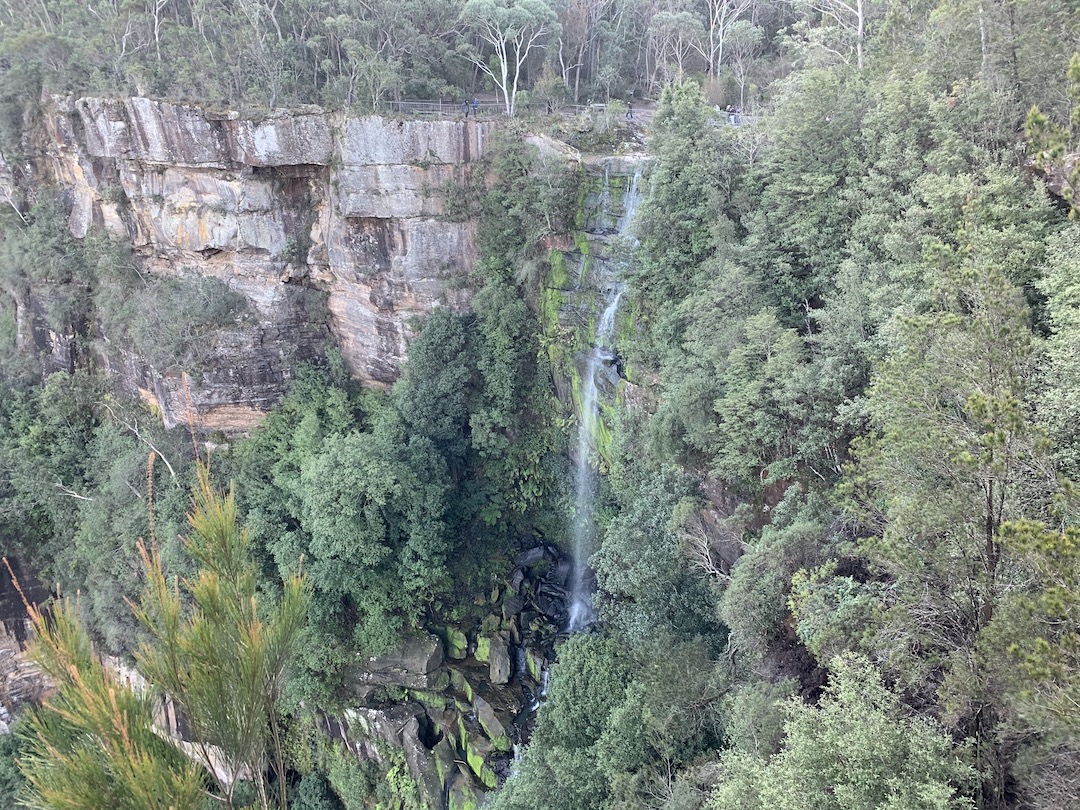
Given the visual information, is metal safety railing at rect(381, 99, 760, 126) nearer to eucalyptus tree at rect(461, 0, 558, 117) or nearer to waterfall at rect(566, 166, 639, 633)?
eucalyptus tree at rect(461, 0, 558, 117)

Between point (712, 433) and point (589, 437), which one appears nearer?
point (712, 433)

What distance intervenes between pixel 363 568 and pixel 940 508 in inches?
501

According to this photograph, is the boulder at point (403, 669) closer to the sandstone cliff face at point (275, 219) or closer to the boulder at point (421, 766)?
the boulder at point (421, 766)

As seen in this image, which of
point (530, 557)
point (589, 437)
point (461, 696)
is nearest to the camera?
point (461, 696)

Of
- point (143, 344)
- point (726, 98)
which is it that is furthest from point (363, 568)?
point (726, 98)

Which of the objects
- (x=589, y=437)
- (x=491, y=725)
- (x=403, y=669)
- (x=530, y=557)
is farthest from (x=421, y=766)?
→ (x=589, y=437)

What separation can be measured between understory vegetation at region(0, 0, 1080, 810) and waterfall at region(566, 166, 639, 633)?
25.9 inches

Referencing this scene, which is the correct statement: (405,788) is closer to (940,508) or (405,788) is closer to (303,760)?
(303,760)

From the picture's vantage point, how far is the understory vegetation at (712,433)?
19.5 feet

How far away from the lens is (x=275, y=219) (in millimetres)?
19578

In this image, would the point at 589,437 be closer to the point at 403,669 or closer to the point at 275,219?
the point at 403,669

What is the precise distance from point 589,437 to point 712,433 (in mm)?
6301

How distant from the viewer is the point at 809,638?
7.82 meters

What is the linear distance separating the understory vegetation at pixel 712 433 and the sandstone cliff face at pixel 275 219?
0.96 metres
